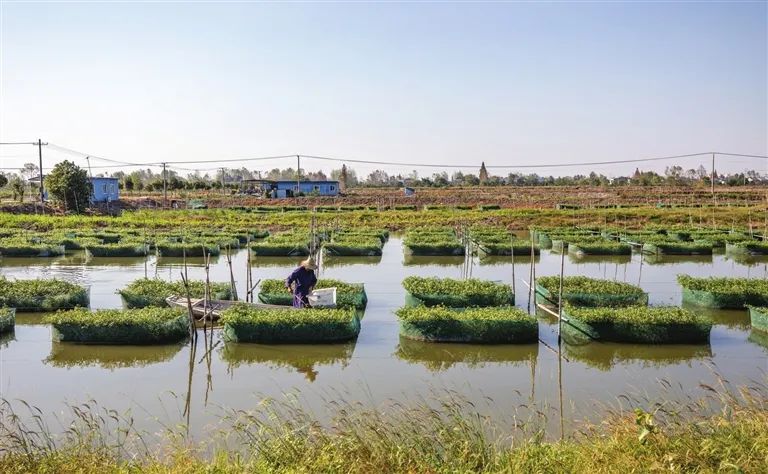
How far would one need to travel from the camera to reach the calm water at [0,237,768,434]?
427 inches

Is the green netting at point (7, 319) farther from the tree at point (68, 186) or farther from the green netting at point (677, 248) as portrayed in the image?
the tree at point (68, 186)

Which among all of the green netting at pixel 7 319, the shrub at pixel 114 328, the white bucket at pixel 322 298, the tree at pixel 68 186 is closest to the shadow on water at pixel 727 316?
the white bucket at pixel 322 298

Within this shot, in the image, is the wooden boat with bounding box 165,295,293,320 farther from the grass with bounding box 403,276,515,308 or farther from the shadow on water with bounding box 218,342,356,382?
the grass with bounding box 403,276,515,308

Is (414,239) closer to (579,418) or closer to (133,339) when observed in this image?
(133,339)

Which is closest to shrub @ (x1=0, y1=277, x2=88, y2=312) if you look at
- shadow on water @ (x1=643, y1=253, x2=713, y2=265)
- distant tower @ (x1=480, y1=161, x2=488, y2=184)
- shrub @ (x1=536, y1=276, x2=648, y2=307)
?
shrub @ (x1=536, y1=276, x2=648, y2=307)

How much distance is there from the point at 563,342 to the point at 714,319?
185 inches

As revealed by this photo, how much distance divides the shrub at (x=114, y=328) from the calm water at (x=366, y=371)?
0.21 metres

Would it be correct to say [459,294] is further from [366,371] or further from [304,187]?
[304,187]

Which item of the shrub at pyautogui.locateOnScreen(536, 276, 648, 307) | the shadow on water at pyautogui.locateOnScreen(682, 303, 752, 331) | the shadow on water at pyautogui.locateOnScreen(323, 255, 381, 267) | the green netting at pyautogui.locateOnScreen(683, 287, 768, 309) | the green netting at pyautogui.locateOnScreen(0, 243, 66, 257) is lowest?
the shadow on water at pyautogui.locateOnScreen(682, 303, 752, 331)

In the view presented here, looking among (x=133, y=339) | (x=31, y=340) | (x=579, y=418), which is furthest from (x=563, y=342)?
(x=31, y=340)

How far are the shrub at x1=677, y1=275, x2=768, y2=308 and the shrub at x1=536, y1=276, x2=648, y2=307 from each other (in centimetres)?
209

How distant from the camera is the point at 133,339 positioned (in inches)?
525

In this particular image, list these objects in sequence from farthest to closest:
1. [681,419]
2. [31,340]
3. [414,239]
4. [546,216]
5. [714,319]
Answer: [546,216] → [414,239] → [714,319] → [31,340] → [681,419]

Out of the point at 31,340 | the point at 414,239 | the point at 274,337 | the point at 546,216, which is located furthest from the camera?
the point at 546,216
